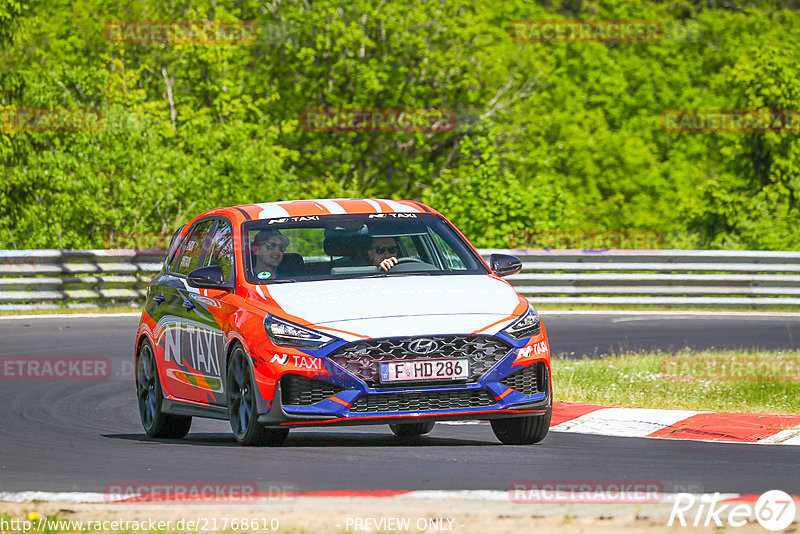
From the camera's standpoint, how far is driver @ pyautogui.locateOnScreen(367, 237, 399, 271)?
9570 millimetres

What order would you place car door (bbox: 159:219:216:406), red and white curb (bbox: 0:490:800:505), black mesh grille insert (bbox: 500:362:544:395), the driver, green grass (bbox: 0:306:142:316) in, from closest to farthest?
1. red and white curb (bbox: 0:490:800:505)
2. black mesh grille insert (bbox: 500:362:544:395)
3. the driver
4. car door (bbox: 159:219:216:406)
5. green grass (bbox: 0:306:142:316)

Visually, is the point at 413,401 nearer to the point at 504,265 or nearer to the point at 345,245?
the point at 345,245

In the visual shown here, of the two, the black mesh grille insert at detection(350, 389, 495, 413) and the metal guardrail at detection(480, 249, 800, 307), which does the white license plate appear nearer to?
the black mesh grille insert at detection(350, 389, 495, 413)

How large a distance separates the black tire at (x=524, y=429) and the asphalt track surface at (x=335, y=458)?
0.11m

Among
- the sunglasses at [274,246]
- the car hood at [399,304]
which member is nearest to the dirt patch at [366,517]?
the car hood at [399,304]

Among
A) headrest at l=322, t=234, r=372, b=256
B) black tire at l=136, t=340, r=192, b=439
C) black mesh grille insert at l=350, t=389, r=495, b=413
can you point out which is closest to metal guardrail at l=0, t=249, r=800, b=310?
black tire at l=136, t=340, r=192, b=439

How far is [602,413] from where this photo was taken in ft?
35.4

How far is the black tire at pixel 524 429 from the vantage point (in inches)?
352

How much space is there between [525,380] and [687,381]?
5.05m

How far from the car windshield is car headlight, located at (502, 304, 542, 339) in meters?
0.83

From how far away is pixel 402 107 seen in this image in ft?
138

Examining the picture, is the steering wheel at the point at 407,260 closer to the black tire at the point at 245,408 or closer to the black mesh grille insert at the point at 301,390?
the black tire at the point at 245,408

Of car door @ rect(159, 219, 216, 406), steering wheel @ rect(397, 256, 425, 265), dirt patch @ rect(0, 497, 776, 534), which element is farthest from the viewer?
car door @ rect(159, 219, 216, 406)

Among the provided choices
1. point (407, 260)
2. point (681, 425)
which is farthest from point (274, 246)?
point (681, 425)
